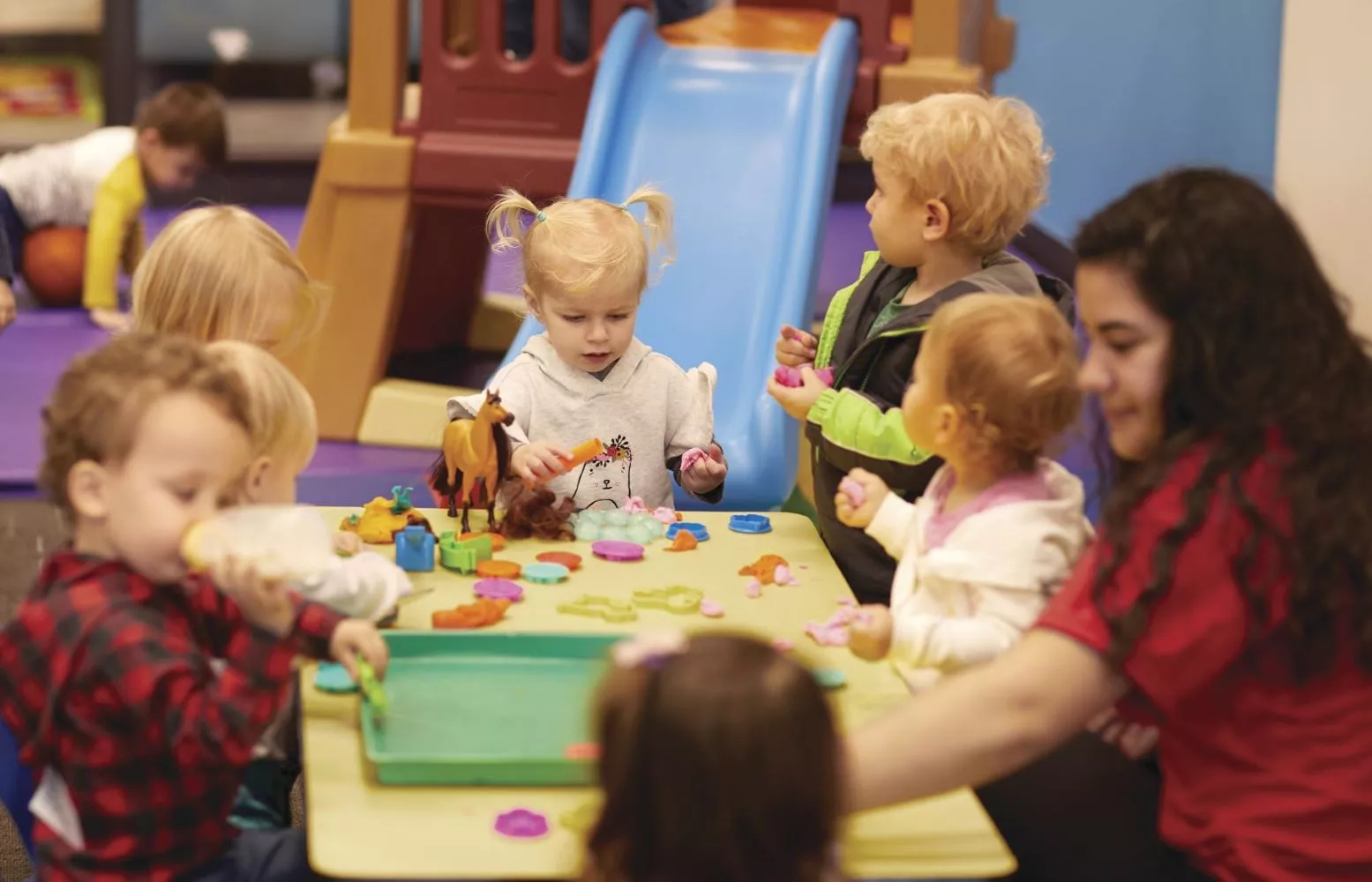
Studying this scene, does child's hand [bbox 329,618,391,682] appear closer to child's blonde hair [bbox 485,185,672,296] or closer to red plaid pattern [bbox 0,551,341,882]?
red plaid pattern [bbox 0,551,341,882]

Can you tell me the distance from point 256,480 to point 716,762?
0.76 m

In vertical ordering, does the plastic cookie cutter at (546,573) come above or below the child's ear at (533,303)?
below

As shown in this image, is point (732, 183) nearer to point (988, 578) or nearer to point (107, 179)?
point (988, 578)

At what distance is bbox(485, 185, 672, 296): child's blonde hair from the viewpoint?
7.84ft

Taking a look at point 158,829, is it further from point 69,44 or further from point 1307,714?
point 69,44

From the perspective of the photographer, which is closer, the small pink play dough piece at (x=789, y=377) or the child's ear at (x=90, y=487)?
the child's ear at (x=90, y=487)

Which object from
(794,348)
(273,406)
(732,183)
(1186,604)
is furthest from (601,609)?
(732,183)

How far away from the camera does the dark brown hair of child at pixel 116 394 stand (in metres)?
1.54

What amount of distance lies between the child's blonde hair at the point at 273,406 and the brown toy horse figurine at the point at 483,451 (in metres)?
0.35

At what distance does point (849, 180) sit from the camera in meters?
7.70

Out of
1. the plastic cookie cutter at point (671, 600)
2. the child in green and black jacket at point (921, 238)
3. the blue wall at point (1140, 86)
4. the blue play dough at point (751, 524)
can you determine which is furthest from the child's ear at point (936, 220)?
the blue wall at point (1140, 86)

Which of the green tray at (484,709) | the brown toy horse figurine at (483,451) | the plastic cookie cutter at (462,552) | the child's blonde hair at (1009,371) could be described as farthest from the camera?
the brown toy horse figurine at (483,451)

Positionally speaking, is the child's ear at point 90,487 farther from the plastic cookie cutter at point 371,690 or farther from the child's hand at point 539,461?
the child's hand at point 539,461

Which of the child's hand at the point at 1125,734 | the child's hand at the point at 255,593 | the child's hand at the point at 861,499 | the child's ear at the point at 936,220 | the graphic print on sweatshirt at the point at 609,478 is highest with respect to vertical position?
the child's ear at the point at 936,220
